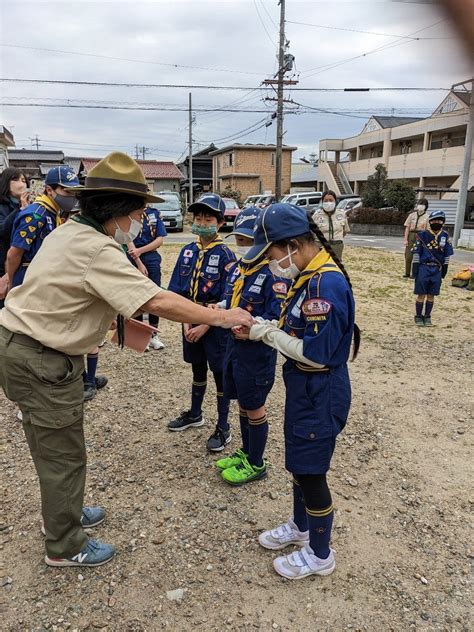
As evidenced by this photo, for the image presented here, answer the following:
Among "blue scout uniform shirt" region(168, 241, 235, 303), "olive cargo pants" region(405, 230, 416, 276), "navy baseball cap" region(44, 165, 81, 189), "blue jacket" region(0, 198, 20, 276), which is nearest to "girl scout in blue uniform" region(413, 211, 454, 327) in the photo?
"olive cargo pants" region(405, 230, 416, 276)

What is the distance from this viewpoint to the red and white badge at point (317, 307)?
199cm

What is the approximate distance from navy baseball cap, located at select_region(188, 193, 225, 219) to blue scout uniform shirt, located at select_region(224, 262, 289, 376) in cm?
81

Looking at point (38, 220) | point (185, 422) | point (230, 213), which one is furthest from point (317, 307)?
point (230, 213)

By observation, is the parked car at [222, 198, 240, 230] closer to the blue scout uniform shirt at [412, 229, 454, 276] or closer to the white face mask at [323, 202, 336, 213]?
the white face mask at [323, 202, 336, 213]

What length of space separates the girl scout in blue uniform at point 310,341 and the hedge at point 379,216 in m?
25.0

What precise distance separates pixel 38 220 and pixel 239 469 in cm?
247

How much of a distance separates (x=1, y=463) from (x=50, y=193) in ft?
7.09

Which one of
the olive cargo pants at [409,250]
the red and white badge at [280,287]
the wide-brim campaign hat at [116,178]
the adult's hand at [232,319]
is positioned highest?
the wide-brim campaign hat at [116,178]

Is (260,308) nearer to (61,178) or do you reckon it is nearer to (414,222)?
(61,178)

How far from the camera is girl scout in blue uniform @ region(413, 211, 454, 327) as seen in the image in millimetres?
6969

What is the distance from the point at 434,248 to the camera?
6973 mm

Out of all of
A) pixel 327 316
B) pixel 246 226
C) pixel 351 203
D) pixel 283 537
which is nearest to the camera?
pixel 327 316

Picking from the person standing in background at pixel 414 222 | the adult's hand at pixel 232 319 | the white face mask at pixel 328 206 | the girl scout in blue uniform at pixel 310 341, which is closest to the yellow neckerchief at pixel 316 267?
the girl scout in blue uniform at pixel 310 341

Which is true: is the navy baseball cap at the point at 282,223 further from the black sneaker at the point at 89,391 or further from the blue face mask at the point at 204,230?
the black sneaker at the point at 89,391
